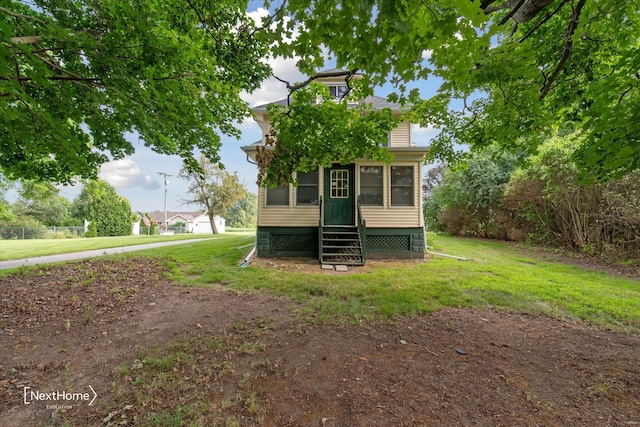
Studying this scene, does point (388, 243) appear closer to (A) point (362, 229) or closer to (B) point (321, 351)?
(A) point (362, 229)

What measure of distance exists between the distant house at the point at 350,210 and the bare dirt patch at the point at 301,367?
4.51m

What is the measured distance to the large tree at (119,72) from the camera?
3141mm

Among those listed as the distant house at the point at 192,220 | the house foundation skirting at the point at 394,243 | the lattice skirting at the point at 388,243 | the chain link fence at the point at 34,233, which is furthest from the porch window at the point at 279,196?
the distant house at the point at 192,220

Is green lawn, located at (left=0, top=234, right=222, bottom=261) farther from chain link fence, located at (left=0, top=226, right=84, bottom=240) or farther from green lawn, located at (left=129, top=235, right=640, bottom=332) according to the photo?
chain link fence, located at (left=0, top=226, right=84, bottom=240)

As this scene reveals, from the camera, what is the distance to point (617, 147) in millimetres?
2840

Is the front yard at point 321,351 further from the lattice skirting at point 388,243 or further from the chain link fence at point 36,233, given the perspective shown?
the chain link fence at point 36,233

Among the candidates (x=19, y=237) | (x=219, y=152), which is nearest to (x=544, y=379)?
(x=219, y=152)

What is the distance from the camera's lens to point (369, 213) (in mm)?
8719

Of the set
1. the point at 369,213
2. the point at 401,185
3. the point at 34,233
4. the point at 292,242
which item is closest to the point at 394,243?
the point at 369,213

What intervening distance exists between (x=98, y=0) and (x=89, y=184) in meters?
12.5

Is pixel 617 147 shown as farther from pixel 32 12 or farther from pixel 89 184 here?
pixel 89 184

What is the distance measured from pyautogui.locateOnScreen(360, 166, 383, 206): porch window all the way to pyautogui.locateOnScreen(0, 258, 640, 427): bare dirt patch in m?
5.36

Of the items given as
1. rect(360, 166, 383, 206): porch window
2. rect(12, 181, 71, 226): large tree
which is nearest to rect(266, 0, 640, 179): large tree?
rect(360, 166, 383, 206): porch window

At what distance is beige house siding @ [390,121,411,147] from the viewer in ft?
30.6
